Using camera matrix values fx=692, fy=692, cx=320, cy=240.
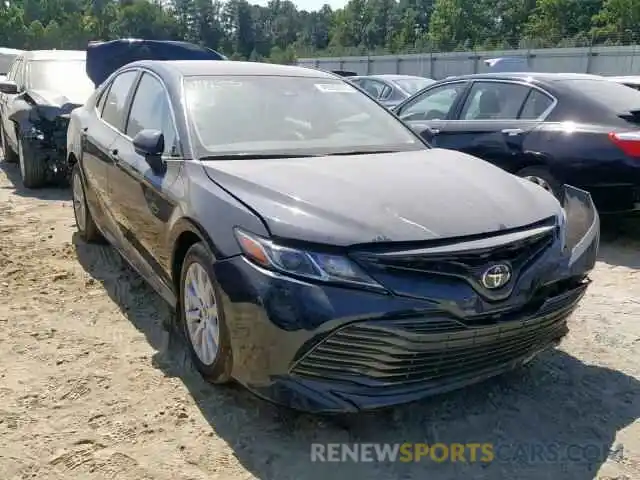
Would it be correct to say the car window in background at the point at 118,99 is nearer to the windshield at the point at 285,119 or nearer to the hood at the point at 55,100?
the windshield at the point at 285,119

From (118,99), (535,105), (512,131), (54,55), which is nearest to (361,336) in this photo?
(118,99)

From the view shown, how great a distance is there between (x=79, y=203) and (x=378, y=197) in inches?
131

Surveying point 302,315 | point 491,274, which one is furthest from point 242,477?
point 491,274

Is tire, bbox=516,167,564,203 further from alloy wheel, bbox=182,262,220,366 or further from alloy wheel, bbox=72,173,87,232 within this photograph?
alloy wheel, bbox=72,173,87,232

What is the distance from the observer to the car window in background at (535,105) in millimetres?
5891

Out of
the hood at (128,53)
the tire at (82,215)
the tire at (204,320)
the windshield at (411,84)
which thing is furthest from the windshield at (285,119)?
the windshield at (411,84)

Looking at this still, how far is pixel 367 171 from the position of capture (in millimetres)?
3275

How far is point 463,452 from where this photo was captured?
2795 mm

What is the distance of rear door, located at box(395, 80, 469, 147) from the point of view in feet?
21.8

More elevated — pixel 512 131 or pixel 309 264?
pixel 512 131

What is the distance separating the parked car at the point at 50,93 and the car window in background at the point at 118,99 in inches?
94.7

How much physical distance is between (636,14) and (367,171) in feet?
240

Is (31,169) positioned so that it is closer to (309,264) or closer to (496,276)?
(309,264)

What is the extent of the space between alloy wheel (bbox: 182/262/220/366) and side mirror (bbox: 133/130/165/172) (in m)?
0.69
